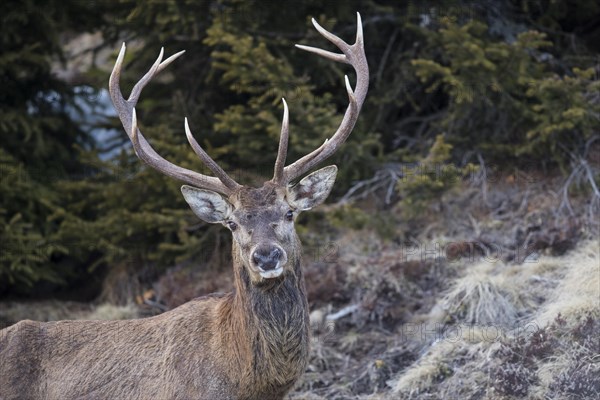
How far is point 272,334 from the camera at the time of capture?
245 inches

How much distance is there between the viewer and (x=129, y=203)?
10734mm

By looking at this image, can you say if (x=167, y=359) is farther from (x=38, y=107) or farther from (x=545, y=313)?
(x=38, y=107)

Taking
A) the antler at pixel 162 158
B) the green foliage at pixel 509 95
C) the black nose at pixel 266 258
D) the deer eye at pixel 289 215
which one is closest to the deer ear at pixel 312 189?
the deer eye at pixel 289 215

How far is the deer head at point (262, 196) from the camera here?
19.9 feet

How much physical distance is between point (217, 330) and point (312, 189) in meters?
1.25

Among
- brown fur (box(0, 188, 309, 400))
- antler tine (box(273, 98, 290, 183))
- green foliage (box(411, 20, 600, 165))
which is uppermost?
antler tine (box(273, 98, 290, 183))

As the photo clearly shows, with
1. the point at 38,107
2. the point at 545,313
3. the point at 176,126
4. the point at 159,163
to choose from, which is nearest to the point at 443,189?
the point at 545,313

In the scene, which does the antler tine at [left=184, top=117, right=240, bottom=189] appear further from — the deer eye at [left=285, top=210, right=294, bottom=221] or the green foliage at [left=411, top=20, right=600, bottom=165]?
the green foliage at [left=411, top=20, right=600, bottom=165]

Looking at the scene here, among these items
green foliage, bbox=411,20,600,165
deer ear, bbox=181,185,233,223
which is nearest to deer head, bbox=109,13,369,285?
deer ear, bbox=181,185,233,223

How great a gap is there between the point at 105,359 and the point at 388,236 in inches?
166

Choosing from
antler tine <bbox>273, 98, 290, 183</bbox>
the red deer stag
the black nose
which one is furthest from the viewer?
antler tine <bbox>273, 98, 290, 183</bbox>

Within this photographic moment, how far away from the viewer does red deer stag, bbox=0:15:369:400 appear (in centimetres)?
618

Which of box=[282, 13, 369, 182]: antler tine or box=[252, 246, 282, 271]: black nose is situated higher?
box=[282, 13, 369, 182]: antler tine

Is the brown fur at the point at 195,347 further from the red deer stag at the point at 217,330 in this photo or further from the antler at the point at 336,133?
the antler at the point at 336,133
